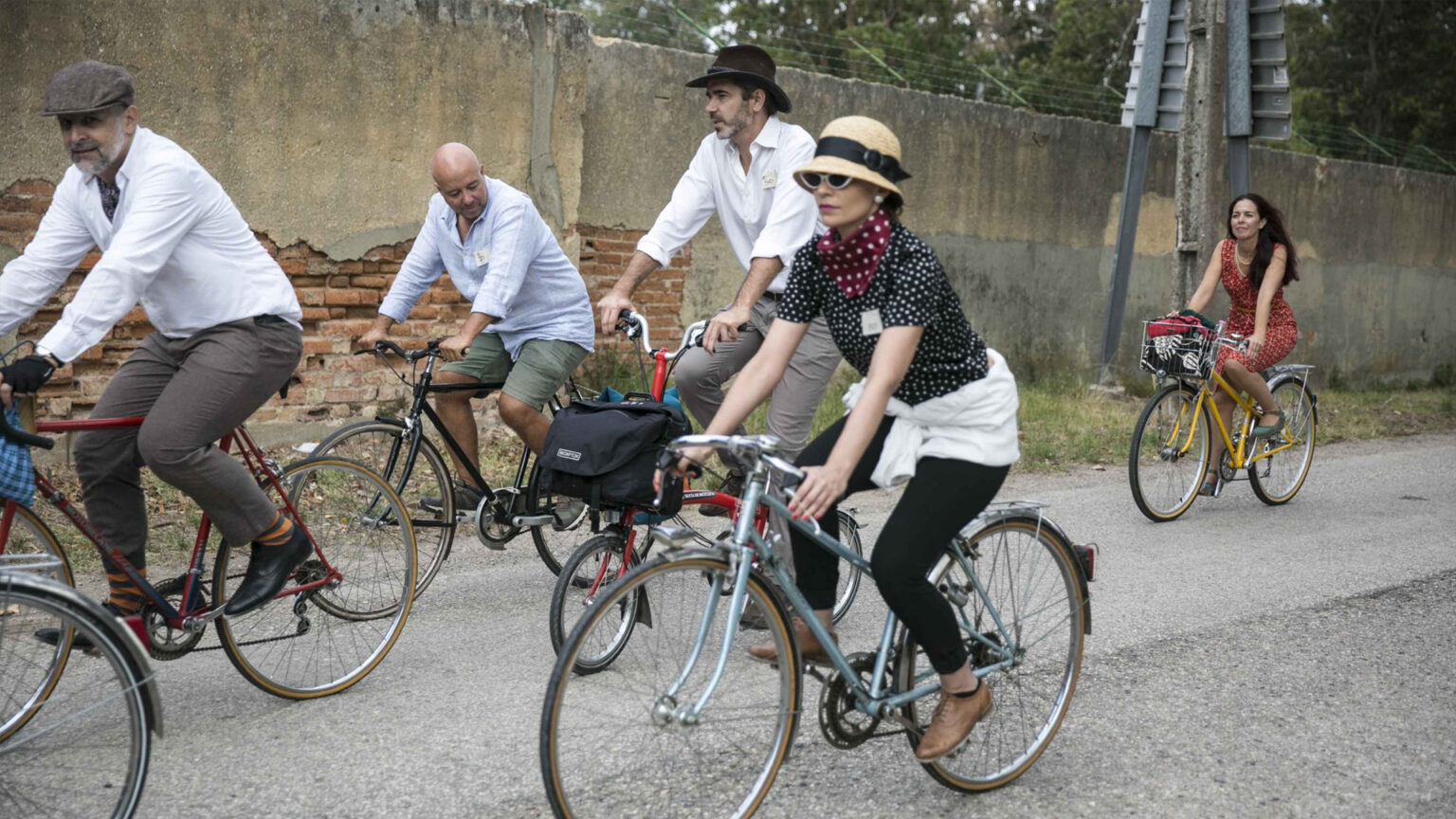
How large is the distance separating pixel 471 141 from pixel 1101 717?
221 inches

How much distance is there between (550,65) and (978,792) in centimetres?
618

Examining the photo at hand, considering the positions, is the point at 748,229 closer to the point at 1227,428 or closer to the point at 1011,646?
the point at 1011,646

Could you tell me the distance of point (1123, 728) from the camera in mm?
4117

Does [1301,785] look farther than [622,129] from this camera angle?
No

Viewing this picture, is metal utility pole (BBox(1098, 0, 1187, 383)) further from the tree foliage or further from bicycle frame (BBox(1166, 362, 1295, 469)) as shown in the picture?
the tree foliage

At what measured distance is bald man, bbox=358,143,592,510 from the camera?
16.7 ft

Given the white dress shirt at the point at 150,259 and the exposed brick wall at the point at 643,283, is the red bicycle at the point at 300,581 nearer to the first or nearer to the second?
the white dress shirt at the point at 150,259

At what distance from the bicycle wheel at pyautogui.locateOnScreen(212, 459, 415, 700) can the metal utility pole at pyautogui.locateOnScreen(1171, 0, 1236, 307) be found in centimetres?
825

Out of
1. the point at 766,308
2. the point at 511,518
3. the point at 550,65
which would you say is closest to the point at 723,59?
the point at 766,308

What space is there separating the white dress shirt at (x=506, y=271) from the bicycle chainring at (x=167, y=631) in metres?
1.62

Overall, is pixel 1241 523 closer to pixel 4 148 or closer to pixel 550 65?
pixel 550 65

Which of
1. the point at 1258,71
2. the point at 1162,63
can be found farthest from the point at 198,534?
the point at 1258,71

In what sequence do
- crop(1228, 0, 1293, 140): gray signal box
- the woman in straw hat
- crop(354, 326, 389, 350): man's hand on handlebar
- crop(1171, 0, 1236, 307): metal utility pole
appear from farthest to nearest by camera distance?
crop(1171, 0, 1236, 307): metal utility pole
crop(1228, 0, 1293, 140): gray signal box
crop(354, 326, 389, 350): man's hand on handlebar
the woman in straw hat

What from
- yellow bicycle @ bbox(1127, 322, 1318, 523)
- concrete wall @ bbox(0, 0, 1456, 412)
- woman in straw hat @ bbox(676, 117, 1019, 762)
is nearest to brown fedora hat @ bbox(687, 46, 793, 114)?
woman in straw hat @ bbox(676, 117, 1019, 762)
